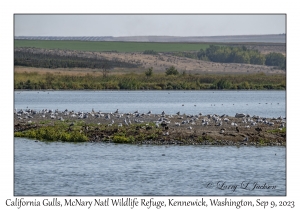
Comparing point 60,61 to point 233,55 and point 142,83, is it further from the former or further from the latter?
point 233,55

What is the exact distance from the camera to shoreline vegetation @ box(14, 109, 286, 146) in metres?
24.5

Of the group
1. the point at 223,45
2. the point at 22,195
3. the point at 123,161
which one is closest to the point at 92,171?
the point at 123,161

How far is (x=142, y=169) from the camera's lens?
2041 centimetres

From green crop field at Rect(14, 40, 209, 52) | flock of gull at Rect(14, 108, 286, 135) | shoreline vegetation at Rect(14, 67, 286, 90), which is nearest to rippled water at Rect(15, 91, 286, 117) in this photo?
flock of gull at Rect(14, 108, 286, 135)

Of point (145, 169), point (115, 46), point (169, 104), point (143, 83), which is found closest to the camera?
point (145, 169)

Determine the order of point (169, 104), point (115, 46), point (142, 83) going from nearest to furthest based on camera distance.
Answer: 1. point (169, 104)
2. point (142, 83)
3. point (115, 46)

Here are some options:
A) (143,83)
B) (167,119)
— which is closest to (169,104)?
(167,119)

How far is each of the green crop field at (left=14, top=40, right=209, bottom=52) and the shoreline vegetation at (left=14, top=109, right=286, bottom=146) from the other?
92424 mm

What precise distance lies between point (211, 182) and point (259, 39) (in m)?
112

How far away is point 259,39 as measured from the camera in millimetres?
128375

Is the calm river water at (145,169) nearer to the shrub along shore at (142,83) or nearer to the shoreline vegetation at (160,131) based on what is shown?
the shoreline vegetation at (160,131)

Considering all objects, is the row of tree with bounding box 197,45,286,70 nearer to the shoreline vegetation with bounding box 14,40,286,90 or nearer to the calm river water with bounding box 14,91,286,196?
the shoreline vegetation with bounding box 14,40,286,90

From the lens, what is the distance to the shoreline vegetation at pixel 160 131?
2447 centimetres

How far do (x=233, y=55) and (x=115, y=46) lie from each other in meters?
23.8
